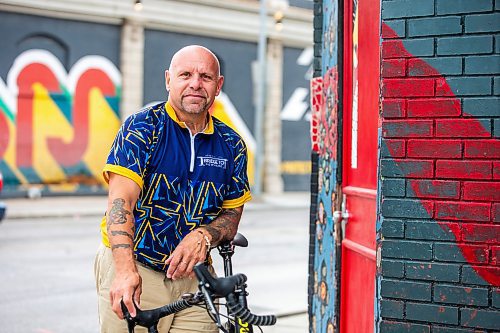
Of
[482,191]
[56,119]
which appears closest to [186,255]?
[482,191]

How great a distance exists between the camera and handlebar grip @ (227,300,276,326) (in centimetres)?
300

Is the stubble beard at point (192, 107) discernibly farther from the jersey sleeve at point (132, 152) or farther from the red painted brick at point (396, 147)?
the red painted brick at point (396, 147)

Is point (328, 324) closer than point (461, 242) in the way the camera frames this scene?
No

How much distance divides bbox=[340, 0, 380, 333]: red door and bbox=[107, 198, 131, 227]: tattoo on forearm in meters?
1.65

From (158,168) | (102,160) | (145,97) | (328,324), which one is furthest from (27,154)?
(158,168)

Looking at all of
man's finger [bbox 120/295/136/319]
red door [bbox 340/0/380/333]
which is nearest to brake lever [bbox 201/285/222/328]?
man's finger [bbox 120/295/136/319]

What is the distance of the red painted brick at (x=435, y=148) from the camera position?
413 cm

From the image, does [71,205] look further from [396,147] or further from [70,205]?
[396,147]

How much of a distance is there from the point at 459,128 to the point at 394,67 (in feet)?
1.39

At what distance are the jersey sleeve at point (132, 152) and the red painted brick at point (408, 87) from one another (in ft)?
3.76

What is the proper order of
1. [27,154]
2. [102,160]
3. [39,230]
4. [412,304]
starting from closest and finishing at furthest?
[412,304]
[39,230]
[27,154]
[102,160]

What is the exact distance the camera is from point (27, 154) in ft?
79.1

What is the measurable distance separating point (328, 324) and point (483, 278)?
1.90m

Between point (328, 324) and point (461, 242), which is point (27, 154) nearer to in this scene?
point (328, 324)
